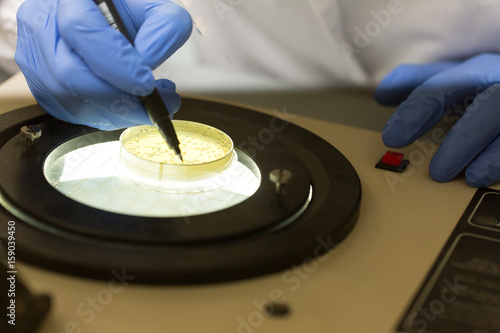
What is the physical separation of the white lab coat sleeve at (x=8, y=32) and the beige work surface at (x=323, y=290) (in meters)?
1.38

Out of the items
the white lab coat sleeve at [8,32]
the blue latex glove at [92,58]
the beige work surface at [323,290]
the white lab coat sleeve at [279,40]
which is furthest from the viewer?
the white lab coat sleeve at [8,32]

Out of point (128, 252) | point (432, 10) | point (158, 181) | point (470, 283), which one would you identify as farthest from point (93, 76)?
point (432, 10)

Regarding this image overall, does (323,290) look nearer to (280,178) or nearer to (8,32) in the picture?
(280,178)

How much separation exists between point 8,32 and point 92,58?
1079 mm

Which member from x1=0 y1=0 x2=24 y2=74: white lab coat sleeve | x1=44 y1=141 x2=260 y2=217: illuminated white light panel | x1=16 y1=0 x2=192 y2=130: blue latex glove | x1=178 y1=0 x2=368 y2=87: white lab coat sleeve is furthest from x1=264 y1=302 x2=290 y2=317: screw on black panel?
x1=0 y1=0 x2=24 y2=74: white lab coat sleeve

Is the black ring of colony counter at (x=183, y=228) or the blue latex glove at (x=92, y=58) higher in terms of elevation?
the blue latex glove at (x=92, y=58)

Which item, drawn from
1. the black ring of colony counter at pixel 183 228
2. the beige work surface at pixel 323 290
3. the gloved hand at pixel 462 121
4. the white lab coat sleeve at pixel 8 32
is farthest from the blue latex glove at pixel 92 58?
the white lab coat sleeve at pixel 8 32

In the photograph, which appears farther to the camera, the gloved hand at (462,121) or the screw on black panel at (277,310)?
the gloved hand at (462,121)

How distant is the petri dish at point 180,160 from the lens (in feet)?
3.16

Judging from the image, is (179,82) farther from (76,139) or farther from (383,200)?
(383,200)

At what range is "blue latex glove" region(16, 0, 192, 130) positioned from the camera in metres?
0.99

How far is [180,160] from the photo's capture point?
106 centimetres

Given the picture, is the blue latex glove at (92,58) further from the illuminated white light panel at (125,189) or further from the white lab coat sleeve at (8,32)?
the white lab coat sleeve at (8,32)

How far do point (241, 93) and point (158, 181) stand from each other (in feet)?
2.35
